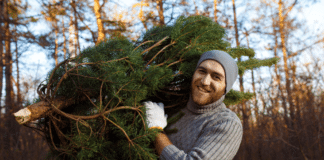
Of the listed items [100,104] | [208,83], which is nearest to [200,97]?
[208,83]

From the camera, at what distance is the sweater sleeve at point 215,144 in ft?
5.37

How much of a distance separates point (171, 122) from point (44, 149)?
4990 mm

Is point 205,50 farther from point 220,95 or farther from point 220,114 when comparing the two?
point 220,114

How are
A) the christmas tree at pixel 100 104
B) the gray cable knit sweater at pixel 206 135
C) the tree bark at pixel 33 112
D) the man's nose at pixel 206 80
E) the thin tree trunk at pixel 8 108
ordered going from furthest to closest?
the thin tree trunk at pixel 8 108
the man's nose at pixel 206 80
the gray cable knit sweater at pixel 206 135
the christmas tree at pixel 100 104
the tree bark at pixel 33 112

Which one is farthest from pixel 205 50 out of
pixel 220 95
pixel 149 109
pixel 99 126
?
pixel 99 126

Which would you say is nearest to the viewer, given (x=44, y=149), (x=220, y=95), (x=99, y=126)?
(x=99, y=126)

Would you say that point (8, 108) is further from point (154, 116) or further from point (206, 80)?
point (206, 80)

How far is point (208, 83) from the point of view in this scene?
1920 mm

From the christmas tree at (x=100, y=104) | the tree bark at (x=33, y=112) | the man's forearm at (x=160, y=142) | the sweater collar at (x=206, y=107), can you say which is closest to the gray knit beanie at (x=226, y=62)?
the sweater collar at (x=206, y=107)

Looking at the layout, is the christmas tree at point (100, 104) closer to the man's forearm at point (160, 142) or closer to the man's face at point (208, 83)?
the man's forearm at point (160, 142)

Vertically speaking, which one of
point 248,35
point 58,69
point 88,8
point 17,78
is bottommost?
point 58,69

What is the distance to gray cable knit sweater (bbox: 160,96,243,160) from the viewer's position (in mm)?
1658

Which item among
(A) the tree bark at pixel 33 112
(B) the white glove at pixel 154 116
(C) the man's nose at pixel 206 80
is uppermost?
(C) the man's nose at pixel 206 80

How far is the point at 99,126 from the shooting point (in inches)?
66.5
